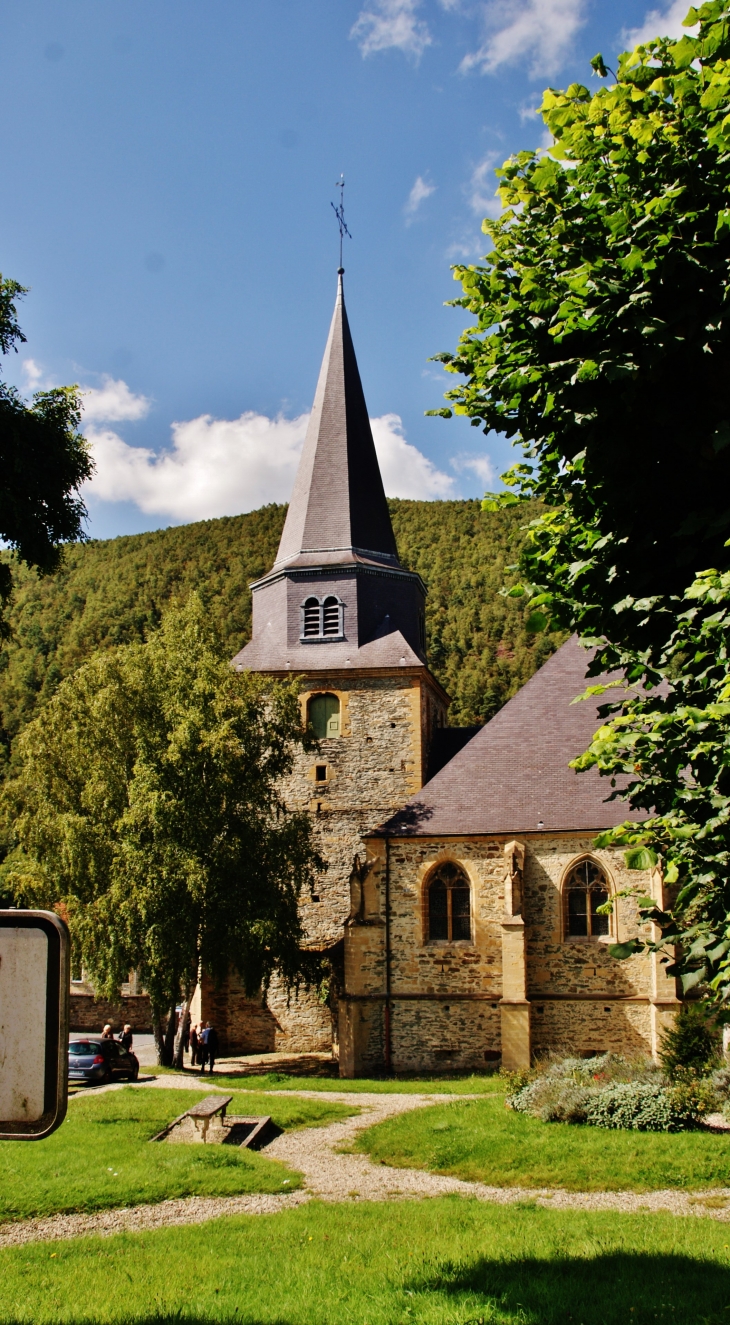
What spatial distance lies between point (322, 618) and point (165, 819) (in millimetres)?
8584

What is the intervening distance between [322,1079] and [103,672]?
9291mm

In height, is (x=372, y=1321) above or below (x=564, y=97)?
below

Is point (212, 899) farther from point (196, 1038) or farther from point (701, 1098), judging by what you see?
point (701, 1098)

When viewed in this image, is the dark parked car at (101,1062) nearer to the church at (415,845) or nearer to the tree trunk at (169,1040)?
the tree trunk at (169,1040)

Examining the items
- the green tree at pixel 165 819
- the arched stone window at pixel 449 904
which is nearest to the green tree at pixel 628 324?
the green tree at pixel 165 819

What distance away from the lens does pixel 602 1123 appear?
13250mm

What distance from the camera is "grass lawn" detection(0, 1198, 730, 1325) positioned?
19.4 feet

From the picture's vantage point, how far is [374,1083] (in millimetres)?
18984

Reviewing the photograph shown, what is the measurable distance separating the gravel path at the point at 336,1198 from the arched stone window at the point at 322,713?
44.1 ft

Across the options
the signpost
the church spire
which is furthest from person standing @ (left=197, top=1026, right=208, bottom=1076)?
the signpost

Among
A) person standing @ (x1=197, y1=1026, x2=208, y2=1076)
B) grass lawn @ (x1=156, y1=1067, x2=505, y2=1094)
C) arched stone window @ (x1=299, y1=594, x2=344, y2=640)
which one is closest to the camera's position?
grass lawn @ (x1=156, y1=1067, x2=505, y2=1094)

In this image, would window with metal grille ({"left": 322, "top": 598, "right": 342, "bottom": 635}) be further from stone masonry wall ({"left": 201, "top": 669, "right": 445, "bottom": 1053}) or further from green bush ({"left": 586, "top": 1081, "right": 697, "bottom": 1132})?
green bush ({"left": 586, "top": 1081, "right": 697, "bottom": 1132})

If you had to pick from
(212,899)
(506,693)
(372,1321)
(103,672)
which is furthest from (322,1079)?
(506,693)

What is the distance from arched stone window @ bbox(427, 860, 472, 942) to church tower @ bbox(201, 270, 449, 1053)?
2.93 metres
